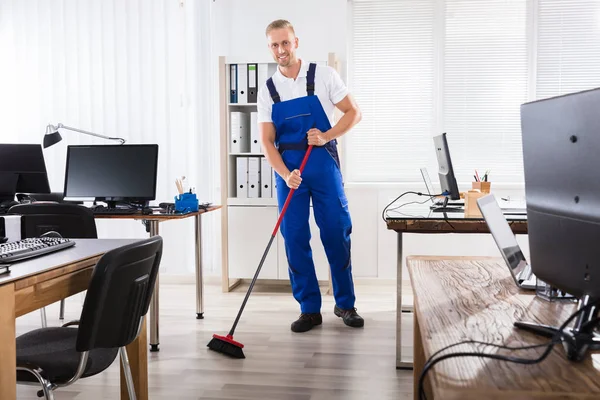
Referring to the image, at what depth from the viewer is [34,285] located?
1454 millimetres

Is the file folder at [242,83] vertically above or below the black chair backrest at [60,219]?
above

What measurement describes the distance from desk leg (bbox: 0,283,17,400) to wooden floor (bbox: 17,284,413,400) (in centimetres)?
106

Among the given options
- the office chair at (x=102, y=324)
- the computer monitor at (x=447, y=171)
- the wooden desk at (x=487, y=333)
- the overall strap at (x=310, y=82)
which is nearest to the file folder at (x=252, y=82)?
the overall strap at (x=310, y=82)

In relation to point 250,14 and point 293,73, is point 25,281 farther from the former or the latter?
point 250,14

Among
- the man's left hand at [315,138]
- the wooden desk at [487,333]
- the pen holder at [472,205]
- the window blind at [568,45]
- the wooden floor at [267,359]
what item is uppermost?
the window blind at [568,45]

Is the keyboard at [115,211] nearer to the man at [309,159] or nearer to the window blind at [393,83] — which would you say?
the man at [309,159]

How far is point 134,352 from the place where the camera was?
6.67 ft

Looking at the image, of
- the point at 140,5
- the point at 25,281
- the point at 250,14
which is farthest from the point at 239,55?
the point at 25,281

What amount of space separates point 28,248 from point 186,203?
1.65 m

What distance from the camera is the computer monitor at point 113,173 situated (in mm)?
3439

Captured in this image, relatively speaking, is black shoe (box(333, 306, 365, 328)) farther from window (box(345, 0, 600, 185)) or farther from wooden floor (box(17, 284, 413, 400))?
window (box(345, 0, 600, 185))

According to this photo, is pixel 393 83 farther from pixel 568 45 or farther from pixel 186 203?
pixel 186 203

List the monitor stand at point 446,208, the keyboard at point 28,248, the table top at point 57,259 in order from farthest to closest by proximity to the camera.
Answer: the monitor stand at point 446,208
the keyboard at point 28,248
the table top at point 57,259

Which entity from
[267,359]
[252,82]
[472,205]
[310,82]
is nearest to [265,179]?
[252,82]
